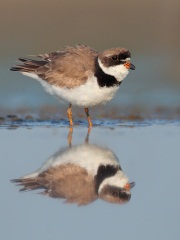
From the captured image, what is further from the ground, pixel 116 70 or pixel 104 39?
pixel 104 39

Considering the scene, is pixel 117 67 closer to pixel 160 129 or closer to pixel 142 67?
pixel 160 129

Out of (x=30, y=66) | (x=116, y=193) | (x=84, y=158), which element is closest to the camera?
(x=116, y=193)

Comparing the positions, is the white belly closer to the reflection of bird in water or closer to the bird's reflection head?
the reflection of bird in water

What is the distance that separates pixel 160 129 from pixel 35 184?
347 cm

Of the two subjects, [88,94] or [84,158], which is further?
[88,94]

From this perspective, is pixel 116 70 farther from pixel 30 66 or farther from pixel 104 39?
pixel 104 39

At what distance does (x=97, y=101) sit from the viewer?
1123 centimetres

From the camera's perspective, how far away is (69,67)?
450 inches

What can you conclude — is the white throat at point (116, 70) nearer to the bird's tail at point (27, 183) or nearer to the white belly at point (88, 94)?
the white belly at point (88, 94)

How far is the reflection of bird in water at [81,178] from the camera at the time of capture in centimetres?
783

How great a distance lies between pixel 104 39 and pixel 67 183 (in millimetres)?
9830

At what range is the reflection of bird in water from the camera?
7.83m

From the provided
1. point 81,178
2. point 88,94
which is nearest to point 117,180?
point 81,178

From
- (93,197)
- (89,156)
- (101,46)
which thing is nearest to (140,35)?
(101,46)
